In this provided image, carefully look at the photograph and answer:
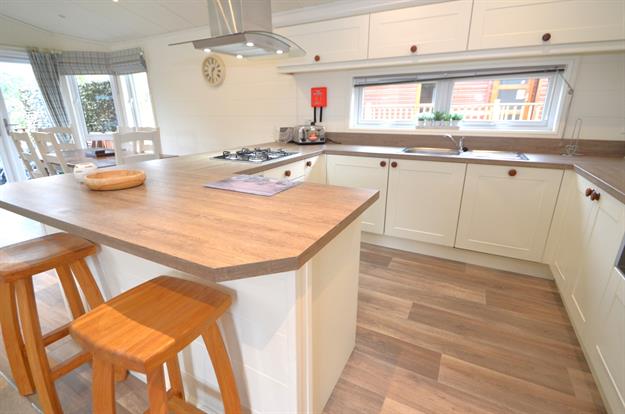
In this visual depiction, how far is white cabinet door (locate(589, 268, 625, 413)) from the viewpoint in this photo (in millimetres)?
1094

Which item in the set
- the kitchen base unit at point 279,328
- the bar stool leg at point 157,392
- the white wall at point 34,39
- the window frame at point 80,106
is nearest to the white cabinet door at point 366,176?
the kitchen base unit at point 279,328

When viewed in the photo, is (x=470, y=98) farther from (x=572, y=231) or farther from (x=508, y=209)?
(x=572, y=231)

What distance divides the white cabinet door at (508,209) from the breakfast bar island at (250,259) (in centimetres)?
134

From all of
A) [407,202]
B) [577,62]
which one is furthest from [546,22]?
[407,202]

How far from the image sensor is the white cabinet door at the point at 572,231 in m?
1.63

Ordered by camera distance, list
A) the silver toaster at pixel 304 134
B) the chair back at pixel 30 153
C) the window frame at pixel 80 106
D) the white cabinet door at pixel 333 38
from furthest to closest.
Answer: the window frame at pixel 80 106 → the silver toaster at pixel 304 134 → the chair back at pixel 30 153 → the white cabinet door at pixel 333 38

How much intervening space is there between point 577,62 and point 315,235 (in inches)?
103

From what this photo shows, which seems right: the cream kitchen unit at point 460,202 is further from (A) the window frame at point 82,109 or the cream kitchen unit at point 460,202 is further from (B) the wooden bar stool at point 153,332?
(A) the window frame at point 82,109

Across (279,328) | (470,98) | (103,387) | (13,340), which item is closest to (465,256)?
(470,98)

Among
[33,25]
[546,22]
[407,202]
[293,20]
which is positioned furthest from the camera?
[33,25]

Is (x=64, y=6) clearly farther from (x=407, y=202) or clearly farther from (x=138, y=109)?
(x=407, y=202)

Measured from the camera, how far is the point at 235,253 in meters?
0.73

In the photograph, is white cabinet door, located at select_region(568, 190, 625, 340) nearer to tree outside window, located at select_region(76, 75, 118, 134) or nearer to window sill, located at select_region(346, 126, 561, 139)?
window sill, located at select_region(346, 126, 561, 139)

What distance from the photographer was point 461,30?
2127 mm
